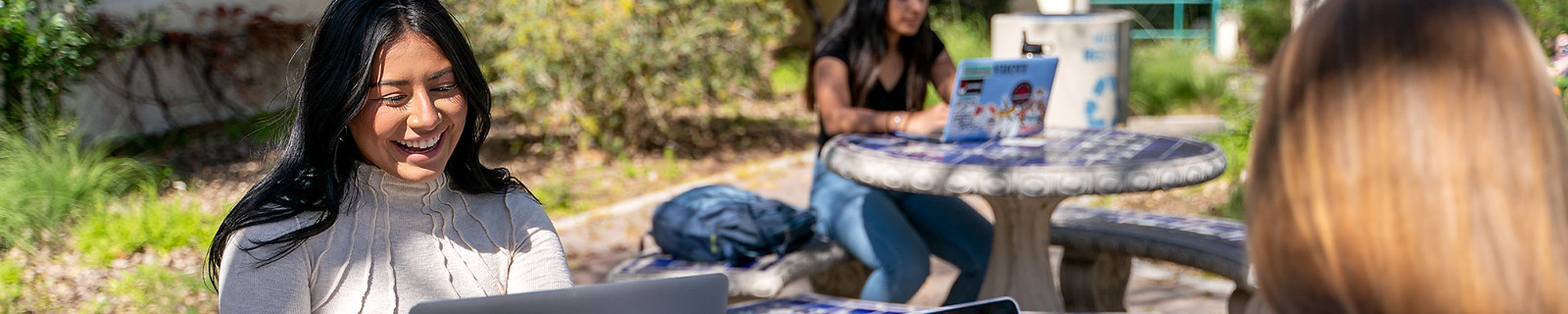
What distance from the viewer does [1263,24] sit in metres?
15.4

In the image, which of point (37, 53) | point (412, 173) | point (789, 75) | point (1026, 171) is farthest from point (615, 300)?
point (789, 75)

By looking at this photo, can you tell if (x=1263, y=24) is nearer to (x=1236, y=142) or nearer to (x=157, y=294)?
(x=1236, y=142)

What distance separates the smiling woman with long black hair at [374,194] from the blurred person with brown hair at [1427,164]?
4.01 ft

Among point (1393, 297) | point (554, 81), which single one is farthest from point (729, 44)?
point (1393, 297)

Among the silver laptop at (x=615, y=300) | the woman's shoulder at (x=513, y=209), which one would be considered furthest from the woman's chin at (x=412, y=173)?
the silver laptop at (x=615, y=300)

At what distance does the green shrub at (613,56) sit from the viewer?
7.24 m

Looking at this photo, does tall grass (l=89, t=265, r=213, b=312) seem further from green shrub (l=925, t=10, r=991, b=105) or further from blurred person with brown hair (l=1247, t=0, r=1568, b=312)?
green shrub (l=925, t=10, r=991, b=105)

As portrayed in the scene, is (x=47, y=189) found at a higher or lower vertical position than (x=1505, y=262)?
lower

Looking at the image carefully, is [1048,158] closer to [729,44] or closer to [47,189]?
[47,189]

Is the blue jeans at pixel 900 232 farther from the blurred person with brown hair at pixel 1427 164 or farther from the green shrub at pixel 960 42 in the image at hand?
the green shrub at pixel 960 42

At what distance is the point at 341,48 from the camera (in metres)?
1.70

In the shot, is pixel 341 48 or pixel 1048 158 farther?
pixel 1048 158

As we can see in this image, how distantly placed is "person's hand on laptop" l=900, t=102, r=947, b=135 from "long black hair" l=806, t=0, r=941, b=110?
22 centimetres

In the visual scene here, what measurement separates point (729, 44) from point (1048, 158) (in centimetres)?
458
